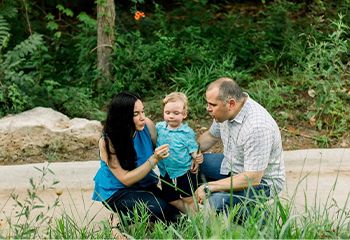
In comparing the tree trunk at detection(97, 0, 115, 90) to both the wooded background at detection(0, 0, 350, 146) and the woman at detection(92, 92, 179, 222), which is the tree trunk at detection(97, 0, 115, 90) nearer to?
the wooded background at detection(0, 0, 350, 146)

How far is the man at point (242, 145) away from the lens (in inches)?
209

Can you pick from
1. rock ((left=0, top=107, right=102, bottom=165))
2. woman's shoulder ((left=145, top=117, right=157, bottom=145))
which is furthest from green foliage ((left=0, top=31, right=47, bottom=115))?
woman's shoulder ((left=145, top=117, right=157, bottom=145))

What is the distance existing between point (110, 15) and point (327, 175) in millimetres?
2831

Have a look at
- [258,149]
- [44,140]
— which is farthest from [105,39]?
[258,149]

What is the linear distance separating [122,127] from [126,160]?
0.23 m

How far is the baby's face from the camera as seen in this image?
5.52 meters

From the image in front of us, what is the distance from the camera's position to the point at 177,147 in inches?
222

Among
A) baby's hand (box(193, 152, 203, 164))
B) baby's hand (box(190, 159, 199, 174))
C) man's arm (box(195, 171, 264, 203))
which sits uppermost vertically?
baby's hand (box(193, 152, 203, 164))

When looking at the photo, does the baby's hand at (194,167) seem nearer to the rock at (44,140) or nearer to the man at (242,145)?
the man at (242,145)

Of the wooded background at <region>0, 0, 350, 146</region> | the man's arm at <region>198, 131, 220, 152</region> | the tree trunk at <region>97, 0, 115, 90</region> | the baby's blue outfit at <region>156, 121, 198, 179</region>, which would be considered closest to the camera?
the baby's blue outfit at <region>156, 121, 198, 179</region>

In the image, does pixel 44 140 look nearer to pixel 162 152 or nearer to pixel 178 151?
pixel 178 151

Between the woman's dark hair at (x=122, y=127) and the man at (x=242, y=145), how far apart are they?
1.74 feet

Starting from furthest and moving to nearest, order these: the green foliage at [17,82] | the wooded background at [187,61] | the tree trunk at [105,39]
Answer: the tree trunk at [105,39] < the wooded background at [187,61] < the green foliage at [17,82]

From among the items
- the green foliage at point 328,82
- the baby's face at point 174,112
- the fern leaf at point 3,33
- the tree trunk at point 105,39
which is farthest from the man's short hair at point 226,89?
the tree trunk at point 105,39
